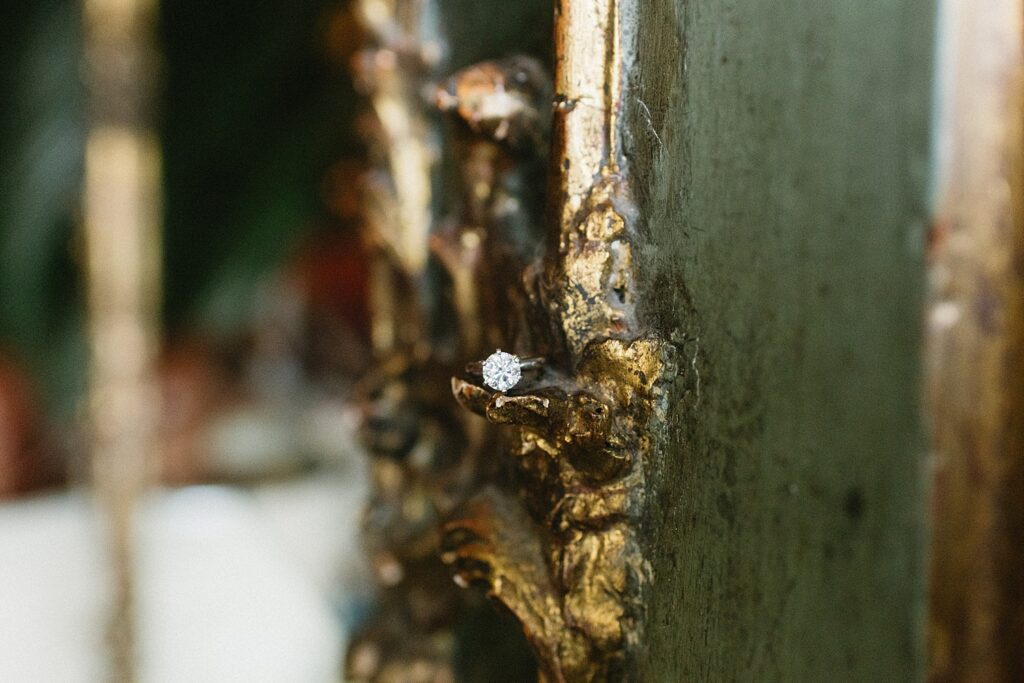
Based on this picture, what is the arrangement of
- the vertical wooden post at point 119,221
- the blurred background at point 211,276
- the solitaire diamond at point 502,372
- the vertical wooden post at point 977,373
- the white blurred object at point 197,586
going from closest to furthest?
the solitaire diamond at point 502,372, the vertical wooden post at point 977,373, the white blurred object at point 197,586, the vertical wooden post at point 119,221, the blurred background at point 211,276

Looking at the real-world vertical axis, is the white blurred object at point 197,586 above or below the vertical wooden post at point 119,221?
below

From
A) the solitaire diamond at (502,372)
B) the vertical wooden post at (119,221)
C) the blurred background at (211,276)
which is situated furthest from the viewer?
the blurred background at (211,276)

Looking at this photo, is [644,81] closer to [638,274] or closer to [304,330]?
[638,274]

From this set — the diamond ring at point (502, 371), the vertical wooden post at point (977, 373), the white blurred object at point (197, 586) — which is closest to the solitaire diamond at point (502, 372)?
A: the diamond ring at point (502, 371)

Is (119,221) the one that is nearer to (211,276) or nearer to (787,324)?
(211,276)

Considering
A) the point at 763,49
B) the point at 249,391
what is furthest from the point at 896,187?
→ the point at 249,391

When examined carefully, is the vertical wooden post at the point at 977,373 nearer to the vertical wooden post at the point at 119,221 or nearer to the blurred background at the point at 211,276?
the blurred background at the point at 211,276

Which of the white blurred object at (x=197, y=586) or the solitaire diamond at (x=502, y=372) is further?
the white blurred object at (x=197, y=586)
